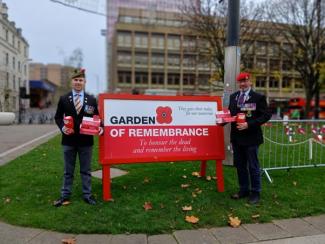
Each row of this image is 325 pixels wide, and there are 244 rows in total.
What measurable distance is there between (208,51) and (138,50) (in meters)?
53.4

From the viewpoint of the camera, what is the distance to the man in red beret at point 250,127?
5016mm

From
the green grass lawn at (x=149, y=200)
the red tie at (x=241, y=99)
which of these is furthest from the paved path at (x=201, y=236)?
the red tie at (x=241, y=99)

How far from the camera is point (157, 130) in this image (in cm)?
538

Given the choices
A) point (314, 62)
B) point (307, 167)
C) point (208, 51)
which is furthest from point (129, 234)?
point (314, 62)

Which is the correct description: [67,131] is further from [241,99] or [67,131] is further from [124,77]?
[124,77]

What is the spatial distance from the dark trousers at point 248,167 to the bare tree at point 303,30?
60.6ft

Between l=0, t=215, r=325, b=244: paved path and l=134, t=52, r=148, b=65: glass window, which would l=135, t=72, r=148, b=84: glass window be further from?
l=0, t=215, r=325, b=244: paved path

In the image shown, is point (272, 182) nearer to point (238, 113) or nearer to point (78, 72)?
point (238, 113)

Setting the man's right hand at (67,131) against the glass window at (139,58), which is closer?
the man's right hand at (67,131)

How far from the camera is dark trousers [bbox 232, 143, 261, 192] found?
16.8 ft

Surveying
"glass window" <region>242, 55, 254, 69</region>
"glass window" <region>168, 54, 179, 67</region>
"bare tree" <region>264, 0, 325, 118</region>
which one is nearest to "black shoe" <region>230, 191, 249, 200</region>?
"glass window" <region>242, 55, 254, 69</region>

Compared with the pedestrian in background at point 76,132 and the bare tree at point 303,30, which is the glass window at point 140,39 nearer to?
the bare tree at point 303,30

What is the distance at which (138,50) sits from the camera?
72.9m

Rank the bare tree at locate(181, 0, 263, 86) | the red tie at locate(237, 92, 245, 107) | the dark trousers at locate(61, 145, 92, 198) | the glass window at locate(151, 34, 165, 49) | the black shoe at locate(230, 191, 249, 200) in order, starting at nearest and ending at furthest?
1. the dark trousers at locate(61, 145, 92, 198)
2. the red tie at locate(237, 92, 245, 107)
3. the black shoe at locate(230, 191, 249, 200)
4. the bare tree at locate(181, 0, 263, 86)
5. the glass window at locate(151, 34, 165, 49)
